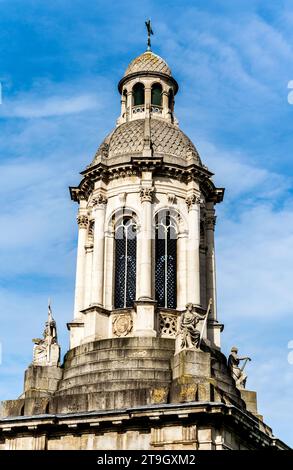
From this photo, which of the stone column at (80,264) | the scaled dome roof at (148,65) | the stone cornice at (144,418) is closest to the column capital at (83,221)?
the stone column at (80,264)

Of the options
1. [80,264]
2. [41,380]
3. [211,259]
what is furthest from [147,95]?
[41,380]

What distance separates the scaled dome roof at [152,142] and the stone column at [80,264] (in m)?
2.95

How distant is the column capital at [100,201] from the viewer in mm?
44438

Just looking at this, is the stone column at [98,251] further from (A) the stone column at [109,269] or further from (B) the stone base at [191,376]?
(B) the stone base at [191,376]

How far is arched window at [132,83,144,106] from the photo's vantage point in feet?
158

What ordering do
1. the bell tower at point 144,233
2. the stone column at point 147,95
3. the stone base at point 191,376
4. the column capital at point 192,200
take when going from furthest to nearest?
the stone column at point 147,95, the column capital at point 192,200, the bell tower at point 144,233, the stone base at point 191,376

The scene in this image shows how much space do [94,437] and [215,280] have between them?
452 inches

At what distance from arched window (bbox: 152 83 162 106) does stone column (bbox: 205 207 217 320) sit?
251 inches

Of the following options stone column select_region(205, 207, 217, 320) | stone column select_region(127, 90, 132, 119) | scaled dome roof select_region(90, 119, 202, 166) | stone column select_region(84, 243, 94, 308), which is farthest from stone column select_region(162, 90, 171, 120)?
stone column select_region(84, 243, 94, 308)

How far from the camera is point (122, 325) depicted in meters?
41.5

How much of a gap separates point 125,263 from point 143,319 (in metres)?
3.76

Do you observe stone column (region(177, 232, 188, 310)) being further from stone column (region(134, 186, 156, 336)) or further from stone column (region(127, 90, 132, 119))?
stone column (region(127, 90, 132, 119))

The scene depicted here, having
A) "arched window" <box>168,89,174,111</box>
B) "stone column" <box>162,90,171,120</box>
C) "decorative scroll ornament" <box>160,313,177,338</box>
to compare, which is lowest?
"decorative scroll ornament" <box>160,313,177,338</box>
